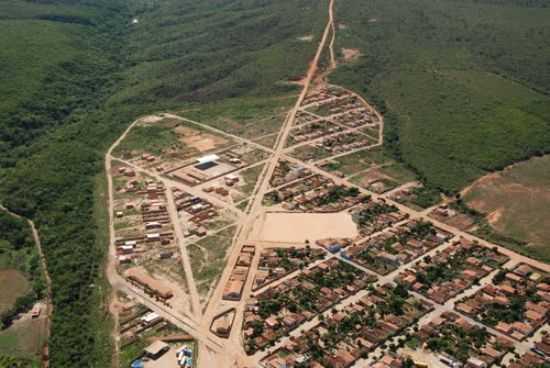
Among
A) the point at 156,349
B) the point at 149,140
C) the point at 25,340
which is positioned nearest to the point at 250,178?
the point at 149,140

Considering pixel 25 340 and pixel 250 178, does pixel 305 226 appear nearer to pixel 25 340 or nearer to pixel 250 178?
pixel 250 178

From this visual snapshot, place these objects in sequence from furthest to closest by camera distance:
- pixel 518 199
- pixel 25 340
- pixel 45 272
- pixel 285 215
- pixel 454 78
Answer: pixel 454 78 < pixel 518 199 < pixel 285 215 < pixel 45 272 < pixel 25 340

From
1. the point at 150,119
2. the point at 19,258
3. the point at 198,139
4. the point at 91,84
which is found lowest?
the point at 19,258

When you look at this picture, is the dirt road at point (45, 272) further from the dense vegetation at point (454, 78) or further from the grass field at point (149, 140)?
the dense vegetation at point (454, 78)

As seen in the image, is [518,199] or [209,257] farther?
[518,199]

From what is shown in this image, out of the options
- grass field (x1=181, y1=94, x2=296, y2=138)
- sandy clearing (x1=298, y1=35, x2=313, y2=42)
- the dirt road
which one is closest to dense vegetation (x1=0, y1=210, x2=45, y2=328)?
the dirt road

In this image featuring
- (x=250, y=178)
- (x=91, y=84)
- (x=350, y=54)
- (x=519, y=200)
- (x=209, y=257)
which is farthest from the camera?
(x=350, y=54)

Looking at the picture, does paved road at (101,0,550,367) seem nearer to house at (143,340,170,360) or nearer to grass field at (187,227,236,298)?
grass field at (187,227,236,298)
